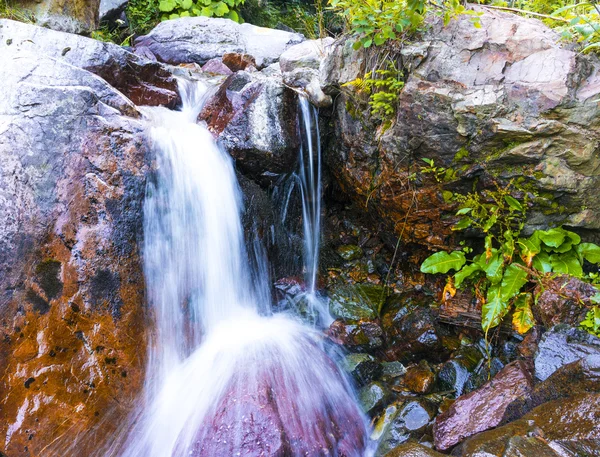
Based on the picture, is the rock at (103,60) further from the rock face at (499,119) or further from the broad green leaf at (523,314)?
the broad green leaf at (523,314)

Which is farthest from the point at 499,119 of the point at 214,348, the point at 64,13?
the point at 64,13

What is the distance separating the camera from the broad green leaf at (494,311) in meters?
3.59

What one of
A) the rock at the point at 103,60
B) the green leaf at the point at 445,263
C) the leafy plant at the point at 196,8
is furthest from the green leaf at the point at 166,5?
the green leaf at the point at 445,263

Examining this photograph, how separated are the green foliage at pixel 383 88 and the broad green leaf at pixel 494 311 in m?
2.00

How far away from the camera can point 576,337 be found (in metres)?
3.00

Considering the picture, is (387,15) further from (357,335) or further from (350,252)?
(357,335)

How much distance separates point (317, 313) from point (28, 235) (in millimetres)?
3006

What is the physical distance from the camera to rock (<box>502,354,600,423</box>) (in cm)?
252

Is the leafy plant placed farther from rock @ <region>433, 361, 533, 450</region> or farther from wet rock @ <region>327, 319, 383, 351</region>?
rock @ <region>433, 361, 533, 450</region>

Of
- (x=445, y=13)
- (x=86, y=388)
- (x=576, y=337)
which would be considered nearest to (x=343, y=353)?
(x=576, y=337)

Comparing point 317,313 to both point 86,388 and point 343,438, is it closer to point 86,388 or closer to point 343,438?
point 343,438

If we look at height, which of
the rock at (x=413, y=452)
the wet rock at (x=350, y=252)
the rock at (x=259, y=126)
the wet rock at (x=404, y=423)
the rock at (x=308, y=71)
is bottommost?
the wet rock at (x=404, y=423)

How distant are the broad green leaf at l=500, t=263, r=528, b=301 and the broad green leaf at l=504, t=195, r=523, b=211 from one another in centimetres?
52

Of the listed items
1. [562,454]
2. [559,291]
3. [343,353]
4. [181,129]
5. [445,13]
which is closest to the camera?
[562,454]
